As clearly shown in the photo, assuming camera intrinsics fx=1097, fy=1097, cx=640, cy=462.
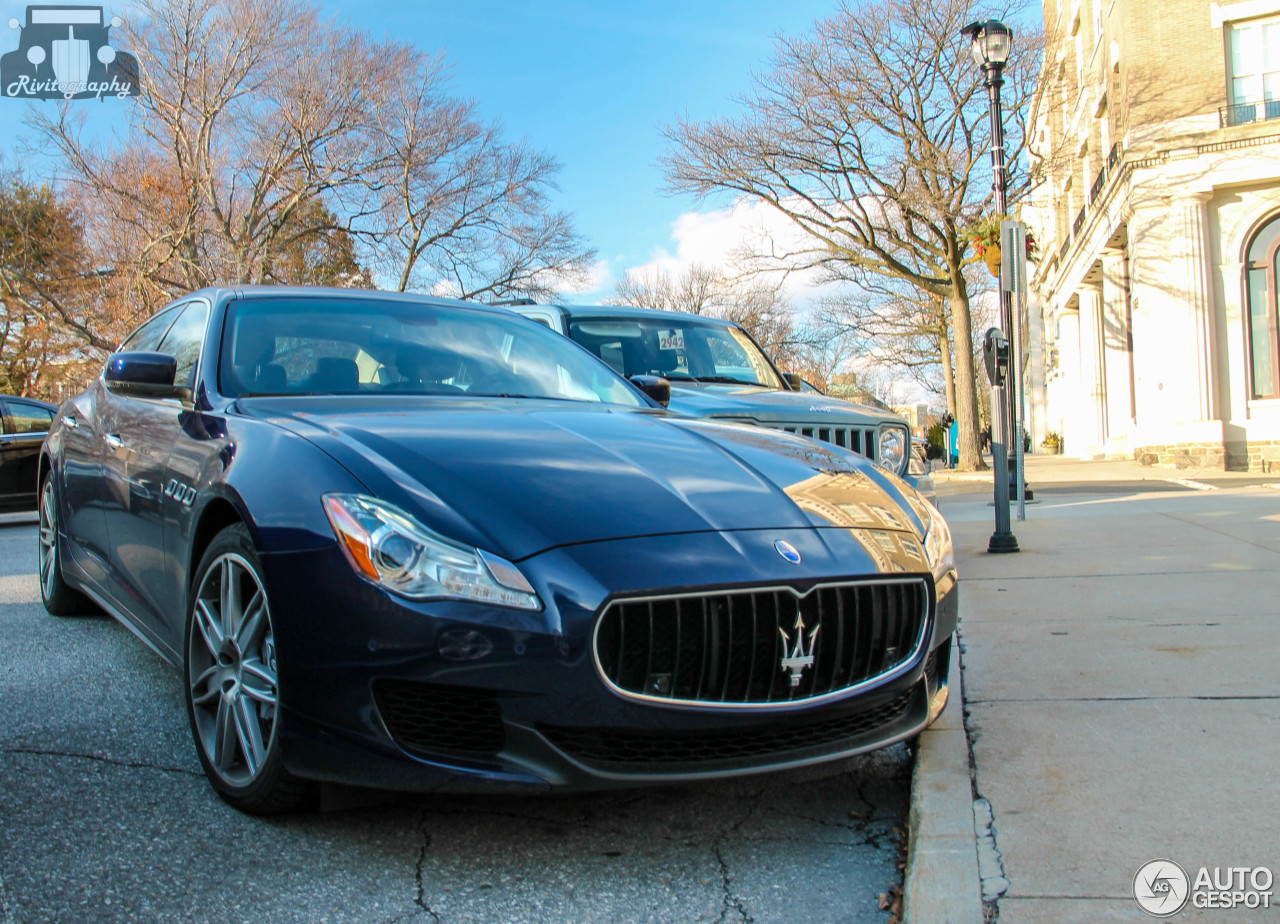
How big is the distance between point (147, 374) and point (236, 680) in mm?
1289

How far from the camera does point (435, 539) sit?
247 centimetres

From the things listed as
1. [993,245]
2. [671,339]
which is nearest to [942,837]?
[671,339]

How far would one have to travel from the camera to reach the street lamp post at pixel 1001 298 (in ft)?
25.0

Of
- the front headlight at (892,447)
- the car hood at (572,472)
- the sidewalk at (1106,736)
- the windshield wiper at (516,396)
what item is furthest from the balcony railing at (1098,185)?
→ the car hood at (572,472)

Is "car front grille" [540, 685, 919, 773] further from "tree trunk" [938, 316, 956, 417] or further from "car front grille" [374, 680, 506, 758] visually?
"tree trunk" [938, 316, 956, 417]

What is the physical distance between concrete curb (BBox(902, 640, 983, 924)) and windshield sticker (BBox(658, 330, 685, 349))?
15.2 feet

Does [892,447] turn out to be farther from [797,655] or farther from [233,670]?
[233,670]

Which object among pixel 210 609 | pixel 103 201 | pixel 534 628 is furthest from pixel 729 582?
pixel 103 201

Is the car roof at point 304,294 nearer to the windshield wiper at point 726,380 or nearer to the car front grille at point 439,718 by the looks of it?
the car front grille at point 439,718

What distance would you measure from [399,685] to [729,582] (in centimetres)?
77

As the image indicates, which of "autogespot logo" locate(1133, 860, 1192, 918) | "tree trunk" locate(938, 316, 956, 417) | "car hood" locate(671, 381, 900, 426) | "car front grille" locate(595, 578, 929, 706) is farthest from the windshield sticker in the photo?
"tree trunk" locate(938, 316, 956, 417)

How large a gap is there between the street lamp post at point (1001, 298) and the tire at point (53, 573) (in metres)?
5.48

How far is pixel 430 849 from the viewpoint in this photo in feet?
8.49

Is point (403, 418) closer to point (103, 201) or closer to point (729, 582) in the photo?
point (729, 582)
